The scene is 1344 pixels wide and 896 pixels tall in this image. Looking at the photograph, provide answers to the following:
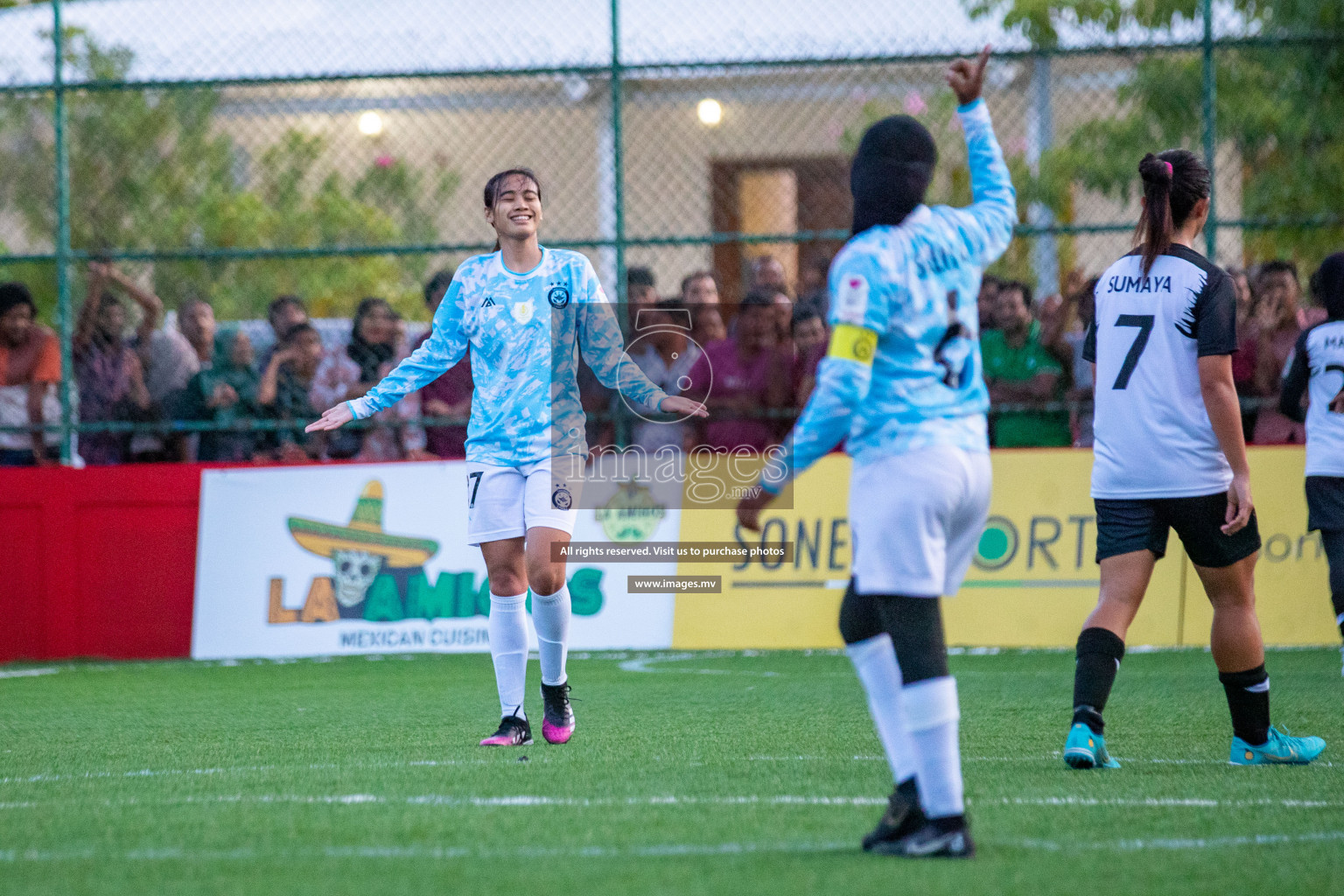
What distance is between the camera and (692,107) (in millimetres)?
11891

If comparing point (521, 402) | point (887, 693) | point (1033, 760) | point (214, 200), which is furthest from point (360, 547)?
point (214, 200)

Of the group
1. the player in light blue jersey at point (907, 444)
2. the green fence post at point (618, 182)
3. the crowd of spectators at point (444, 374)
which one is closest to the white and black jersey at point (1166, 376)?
the player in light blue jersey at point (907, 444)

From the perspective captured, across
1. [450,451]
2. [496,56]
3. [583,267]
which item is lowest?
[450,451]

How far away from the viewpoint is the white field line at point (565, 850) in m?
3.73

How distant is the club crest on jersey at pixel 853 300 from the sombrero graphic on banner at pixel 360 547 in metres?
6.13

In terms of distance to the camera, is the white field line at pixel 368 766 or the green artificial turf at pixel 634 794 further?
the white field line at pixel 368 766

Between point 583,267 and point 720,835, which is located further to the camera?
point 583,267

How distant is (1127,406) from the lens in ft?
16.7

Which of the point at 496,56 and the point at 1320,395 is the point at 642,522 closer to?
the point at 496,56

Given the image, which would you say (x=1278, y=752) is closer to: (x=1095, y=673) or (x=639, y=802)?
(x=1095, y=673)

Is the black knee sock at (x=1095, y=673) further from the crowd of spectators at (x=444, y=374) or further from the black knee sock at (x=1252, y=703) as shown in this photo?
the crowd of spectators at (x=444, y=374)

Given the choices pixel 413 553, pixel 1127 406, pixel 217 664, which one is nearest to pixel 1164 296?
pixel 1127 406

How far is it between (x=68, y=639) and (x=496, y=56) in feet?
14.8

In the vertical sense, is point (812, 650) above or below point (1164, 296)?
below
